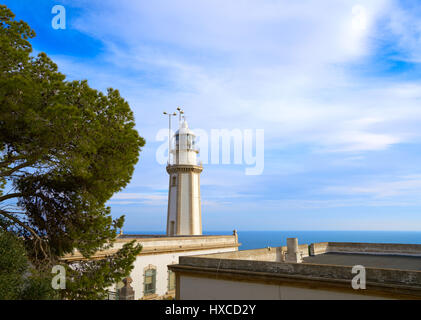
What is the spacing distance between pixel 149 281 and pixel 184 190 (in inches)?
431

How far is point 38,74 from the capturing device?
35.0ft

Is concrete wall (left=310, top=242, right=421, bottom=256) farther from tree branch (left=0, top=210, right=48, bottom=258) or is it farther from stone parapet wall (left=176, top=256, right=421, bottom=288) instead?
tree branch (left=0, top=210, right=48, bottom=258)

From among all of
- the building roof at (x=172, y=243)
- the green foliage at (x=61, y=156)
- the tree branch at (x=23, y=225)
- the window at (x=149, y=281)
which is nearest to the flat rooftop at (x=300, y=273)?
the green foliage at (x=61, y=156)

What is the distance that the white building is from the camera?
895 inches

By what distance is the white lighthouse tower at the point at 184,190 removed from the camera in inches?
1220

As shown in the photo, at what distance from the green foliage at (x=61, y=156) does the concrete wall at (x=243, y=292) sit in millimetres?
2564

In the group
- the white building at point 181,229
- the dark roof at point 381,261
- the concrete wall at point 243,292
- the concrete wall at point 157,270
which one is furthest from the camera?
the white building at point 181,229

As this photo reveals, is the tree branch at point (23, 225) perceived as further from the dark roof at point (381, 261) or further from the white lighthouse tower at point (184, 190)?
the white lighthouse tower at point (184, 190)

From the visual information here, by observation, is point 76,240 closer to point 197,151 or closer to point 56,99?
point 56,99

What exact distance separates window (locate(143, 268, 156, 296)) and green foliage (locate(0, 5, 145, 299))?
9.64 metres

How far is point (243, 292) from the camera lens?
11383 mm

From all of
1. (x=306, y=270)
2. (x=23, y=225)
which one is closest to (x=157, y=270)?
(x=23, y=225)
